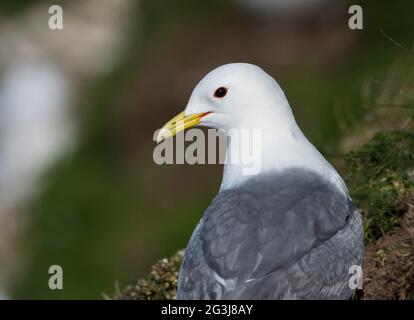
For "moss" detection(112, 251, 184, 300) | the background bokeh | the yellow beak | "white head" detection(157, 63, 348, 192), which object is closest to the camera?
"white head" detection(157, 63, 348, 192)

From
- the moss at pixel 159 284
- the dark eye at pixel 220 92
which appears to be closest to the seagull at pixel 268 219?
the dark eye at pixel 220 92

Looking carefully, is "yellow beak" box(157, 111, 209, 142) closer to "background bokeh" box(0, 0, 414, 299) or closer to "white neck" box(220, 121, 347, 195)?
"white neck" box(220, 121, 347, 195)

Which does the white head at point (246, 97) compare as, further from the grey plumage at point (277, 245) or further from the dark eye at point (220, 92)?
the grey plumage at point (277, 245)

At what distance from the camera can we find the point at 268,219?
20.0 feet

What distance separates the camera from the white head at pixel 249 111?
22.5 feet

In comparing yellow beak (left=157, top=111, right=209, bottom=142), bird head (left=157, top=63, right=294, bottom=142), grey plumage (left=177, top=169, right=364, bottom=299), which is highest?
bird head (left=157, top=63, right=294, bottom=142)

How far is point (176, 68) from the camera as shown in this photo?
16172 mm

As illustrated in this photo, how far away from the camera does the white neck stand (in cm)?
→ 670

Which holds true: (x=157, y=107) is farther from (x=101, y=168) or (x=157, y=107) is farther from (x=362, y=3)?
(x=362, y=3)

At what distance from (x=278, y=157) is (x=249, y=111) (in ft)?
1.43

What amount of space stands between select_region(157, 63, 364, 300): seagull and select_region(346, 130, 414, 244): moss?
15.7 inches

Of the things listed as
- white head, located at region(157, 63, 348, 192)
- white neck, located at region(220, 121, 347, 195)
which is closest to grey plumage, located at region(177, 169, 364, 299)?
white neck, located at region(220, 121, 347, 195)
